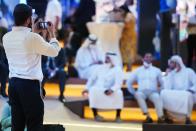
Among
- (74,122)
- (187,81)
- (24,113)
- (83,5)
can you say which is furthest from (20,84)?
(83,5)

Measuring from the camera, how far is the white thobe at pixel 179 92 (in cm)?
738

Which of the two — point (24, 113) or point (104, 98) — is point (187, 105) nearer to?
point (104, 98)

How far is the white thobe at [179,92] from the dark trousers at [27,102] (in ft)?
12.5

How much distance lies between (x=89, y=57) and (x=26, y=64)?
5.49 meters

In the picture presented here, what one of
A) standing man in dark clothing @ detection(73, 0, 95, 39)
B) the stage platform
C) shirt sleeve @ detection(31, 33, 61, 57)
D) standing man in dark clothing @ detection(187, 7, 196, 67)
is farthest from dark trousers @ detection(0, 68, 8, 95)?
shirt sleeve @ detection(31, 33, 61, 57)

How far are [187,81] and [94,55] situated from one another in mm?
2150

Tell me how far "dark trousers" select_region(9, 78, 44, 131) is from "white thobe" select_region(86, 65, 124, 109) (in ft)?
12.4

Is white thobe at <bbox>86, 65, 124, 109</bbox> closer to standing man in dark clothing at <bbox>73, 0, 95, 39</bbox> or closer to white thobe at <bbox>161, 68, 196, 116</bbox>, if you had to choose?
white thobe at <bbox>161, 68, 196, 116</bbox>

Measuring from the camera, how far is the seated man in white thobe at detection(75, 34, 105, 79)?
30.0 feet

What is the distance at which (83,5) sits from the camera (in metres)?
11.6

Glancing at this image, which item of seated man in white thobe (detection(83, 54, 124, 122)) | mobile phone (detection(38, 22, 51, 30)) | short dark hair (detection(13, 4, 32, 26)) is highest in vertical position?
short dark hair (detection(13, 4, 32, 26))

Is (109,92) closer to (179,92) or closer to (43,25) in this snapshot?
(179,92)

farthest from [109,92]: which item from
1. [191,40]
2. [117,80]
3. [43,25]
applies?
[43,25]

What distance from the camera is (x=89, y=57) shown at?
9258mm
